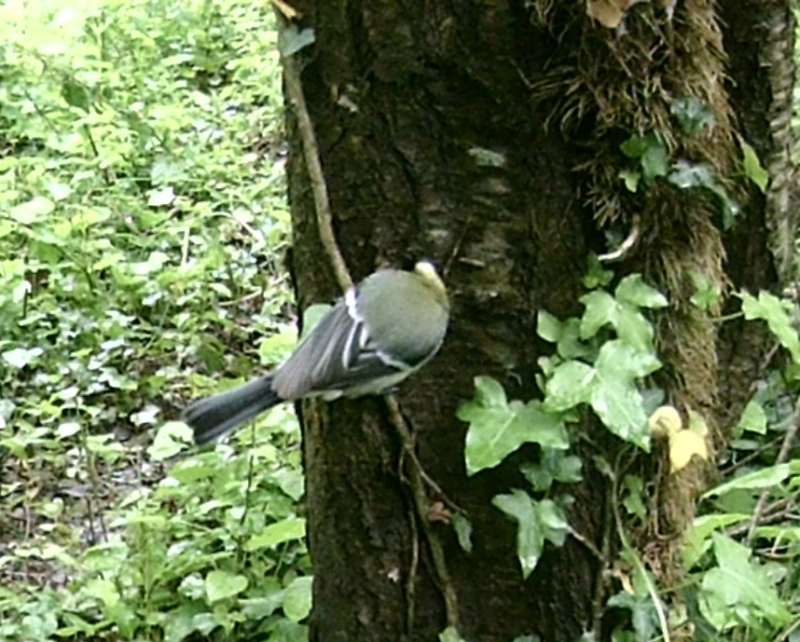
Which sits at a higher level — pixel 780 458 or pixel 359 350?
pixel 359 350

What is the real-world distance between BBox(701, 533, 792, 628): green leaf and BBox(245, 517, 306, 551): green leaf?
88 cm

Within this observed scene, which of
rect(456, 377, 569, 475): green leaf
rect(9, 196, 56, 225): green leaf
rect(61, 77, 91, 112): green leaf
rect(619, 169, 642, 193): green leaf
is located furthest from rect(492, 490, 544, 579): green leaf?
rect(61, 77, 91, 112): green leaf

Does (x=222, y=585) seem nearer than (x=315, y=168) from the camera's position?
No

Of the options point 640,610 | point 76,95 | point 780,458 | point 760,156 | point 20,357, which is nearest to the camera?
point 640,610

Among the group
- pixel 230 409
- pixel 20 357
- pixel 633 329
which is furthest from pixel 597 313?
pixel 20 357

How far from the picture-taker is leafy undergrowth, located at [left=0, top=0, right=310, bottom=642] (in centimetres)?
266

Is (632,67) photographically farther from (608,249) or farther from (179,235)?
(179,235)

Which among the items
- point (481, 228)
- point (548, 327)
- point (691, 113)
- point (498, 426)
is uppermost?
point (691, 113)

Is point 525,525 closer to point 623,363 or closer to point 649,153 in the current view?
point 623,363

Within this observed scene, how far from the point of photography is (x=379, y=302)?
1.73 m

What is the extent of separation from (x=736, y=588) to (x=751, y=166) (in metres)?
0.71

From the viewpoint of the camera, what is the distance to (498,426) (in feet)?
5.80

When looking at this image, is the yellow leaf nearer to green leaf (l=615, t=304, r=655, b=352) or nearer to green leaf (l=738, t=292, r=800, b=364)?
green leaf (l=615, t=304, r=655, b=352)

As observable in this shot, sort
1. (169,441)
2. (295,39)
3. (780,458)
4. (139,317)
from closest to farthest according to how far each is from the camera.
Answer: (295,39) → (780,458) → (169,441) → (139,317)
